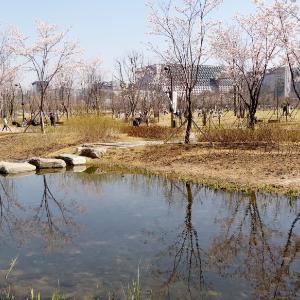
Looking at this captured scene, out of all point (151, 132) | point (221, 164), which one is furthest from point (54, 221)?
point (151, 132)

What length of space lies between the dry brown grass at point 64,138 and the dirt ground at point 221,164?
4.15m

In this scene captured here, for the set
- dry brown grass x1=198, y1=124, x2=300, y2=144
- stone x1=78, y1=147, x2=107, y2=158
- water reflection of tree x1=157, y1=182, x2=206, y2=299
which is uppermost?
dry brown grass x1=198, y1=124, x2=300, y2=144

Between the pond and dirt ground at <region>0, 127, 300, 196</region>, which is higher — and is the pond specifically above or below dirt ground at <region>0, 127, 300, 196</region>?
below

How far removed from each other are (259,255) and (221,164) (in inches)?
299

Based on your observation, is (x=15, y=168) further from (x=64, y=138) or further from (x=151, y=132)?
(x=151, y=132)

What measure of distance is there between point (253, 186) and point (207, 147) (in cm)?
647

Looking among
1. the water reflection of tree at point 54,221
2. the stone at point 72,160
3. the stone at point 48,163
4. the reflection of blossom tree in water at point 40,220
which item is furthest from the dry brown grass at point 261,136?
the water reflection of tree at point 54,221

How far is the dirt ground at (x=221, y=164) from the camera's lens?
444 inches

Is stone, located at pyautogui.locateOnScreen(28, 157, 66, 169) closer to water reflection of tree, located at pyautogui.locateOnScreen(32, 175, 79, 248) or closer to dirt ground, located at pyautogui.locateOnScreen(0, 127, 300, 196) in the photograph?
dirt ground, located at pyautogui.locateOnScreen(0, 127, 300, 196)

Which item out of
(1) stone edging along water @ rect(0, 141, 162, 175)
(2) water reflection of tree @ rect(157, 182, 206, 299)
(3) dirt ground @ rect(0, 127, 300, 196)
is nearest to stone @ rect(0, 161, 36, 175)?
(1) stone edging along water @ rect(0, 141, 162, 175)

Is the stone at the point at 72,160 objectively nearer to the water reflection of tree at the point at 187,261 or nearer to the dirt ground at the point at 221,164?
the dirt ground at the point at 221,164

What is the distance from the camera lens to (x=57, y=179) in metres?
13.6

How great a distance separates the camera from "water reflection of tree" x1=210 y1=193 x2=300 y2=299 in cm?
533

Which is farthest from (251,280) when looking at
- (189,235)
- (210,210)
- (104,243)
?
(210,210)
